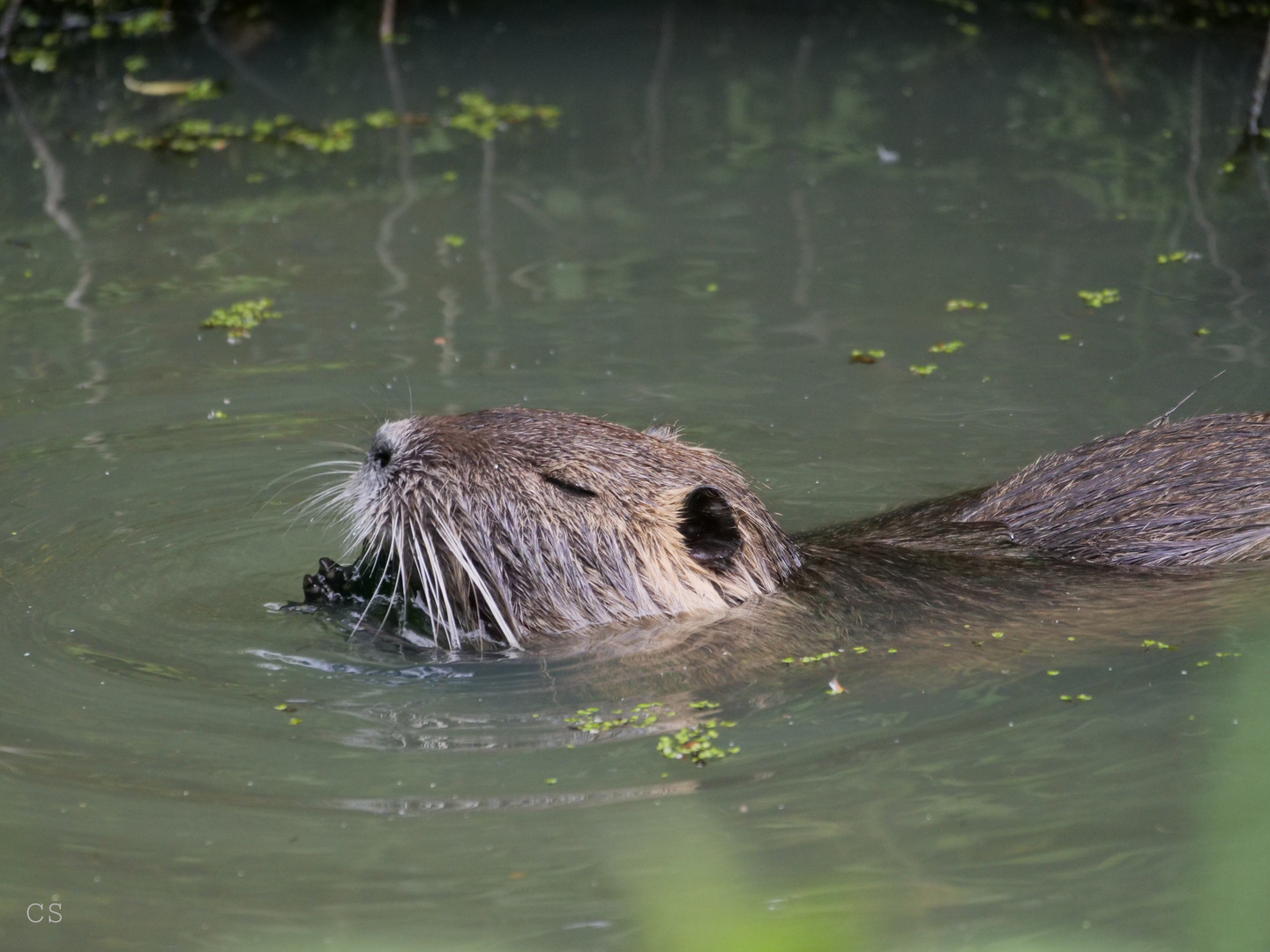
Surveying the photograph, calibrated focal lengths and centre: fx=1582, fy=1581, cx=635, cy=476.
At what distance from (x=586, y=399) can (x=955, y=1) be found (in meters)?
6.21

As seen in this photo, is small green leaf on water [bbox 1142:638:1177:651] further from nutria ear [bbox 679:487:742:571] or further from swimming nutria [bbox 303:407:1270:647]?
nutria ear [bbox 679:487:742:571]

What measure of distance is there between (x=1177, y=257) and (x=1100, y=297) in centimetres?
61

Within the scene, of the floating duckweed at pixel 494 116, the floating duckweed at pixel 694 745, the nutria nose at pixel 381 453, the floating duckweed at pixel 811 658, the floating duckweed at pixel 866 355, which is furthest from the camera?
the floating duckweed at pixel 494 116

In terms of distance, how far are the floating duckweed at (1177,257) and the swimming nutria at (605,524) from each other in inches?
101

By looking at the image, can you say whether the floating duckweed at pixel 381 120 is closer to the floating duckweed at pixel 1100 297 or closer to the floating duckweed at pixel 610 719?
the floating duckweed at pixel 1100 297

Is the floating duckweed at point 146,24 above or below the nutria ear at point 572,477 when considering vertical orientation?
above

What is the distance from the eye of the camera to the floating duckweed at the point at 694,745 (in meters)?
3.49

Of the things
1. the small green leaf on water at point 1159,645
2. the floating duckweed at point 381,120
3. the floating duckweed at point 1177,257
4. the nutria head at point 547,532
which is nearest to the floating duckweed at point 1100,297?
the floating duckweed at point 1177,257

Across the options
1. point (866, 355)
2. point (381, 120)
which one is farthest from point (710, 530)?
point (381, 120)

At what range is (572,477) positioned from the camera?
396cm

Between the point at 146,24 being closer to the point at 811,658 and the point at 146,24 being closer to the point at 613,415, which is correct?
the point at 613,415

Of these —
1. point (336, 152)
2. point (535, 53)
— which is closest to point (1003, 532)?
point (336, 152)

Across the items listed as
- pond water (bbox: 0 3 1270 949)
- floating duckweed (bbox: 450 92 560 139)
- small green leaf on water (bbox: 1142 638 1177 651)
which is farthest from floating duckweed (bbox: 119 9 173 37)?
small green leaf on water (bbox: 1142 638 1177 651)

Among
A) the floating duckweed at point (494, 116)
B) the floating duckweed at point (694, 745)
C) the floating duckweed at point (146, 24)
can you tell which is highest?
the floating duckweed at point (146, 24)
